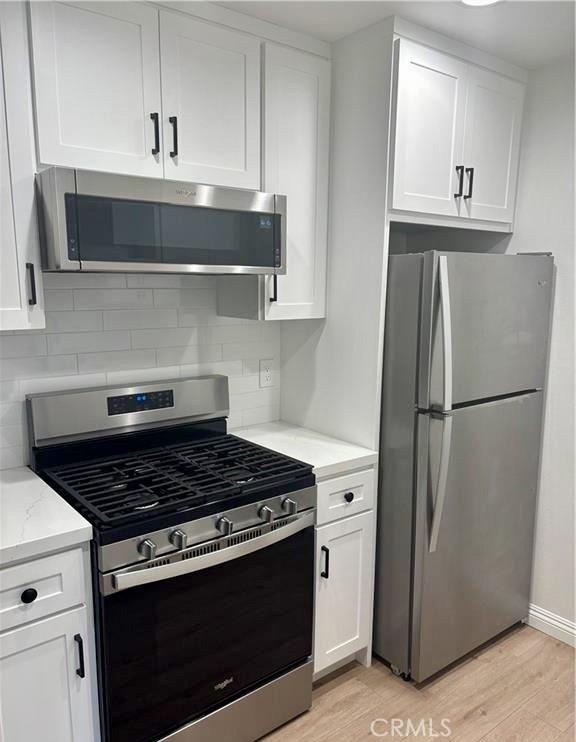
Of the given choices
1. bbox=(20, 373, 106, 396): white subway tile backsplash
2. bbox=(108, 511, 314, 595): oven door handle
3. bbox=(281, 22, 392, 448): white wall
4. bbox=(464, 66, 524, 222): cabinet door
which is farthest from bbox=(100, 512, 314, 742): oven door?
bbox=(464, 66, 524, 222): cabinet door

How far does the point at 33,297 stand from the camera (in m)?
1.66

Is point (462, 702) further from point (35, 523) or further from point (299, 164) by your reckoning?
point (299, 164)

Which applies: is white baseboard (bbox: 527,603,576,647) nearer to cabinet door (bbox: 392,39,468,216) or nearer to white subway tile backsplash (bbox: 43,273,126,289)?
cabinet door (bbox: 392,39,468,216)

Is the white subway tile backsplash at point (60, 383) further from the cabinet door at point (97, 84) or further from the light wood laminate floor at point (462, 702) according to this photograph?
the light wood laminate floor at point (462, 702)

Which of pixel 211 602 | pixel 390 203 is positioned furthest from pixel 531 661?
pixel 390 203

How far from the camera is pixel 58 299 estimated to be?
1.98 m

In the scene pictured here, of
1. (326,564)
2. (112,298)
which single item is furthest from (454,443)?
(112,298)

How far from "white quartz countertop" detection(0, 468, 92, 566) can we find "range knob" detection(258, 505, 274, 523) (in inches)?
20.8

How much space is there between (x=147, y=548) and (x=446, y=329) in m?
1.21

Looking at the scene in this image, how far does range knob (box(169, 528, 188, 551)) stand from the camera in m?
1.61

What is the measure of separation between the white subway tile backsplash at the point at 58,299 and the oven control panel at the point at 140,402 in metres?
0.36

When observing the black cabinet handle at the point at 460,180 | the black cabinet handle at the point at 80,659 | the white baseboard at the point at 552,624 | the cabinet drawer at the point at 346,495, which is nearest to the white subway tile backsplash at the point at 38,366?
the black cabinet handle at the point at 80,659

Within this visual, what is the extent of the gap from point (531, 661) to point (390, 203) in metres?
1.97

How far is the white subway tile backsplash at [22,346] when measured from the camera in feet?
6.17
